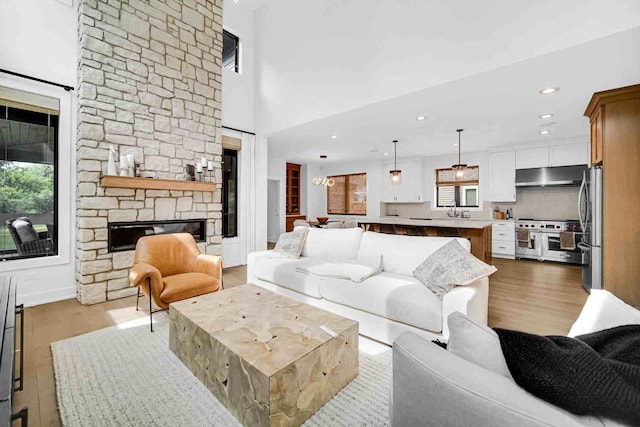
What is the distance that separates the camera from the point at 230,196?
214 inches

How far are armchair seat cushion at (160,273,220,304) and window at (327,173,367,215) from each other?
6.41 metres

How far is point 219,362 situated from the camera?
1677mm

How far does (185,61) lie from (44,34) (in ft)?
5.16

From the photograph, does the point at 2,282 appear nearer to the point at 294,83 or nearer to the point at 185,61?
the point at 185,61

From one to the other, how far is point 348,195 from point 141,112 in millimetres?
6514

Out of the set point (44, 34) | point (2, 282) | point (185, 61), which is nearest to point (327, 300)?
point (2, 282)

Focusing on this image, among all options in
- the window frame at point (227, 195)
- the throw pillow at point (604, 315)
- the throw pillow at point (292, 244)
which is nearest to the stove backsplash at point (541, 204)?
the throw pillow at point (292, 244)

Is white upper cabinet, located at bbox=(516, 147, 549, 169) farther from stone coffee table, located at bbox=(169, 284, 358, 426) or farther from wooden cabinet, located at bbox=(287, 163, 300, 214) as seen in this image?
stone coffee table, located at bbox=(169, 284, 358, 426)

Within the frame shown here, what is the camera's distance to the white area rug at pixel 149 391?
1.58 meters

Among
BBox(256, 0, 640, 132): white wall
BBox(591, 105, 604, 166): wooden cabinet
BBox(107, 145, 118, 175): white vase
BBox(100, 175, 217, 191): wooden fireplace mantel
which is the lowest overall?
BBox(100, 175, 217, 191): wooden fireplace mantel

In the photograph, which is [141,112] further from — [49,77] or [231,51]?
[231,51]

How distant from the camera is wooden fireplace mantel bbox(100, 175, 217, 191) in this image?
3461 mm

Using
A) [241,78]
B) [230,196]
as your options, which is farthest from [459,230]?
[241,78]

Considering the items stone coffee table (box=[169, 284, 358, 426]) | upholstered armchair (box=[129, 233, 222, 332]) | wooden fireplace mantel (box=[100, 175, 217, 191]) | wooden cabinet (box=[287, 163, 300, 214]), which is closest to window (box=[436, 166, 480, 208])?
wooden cabinet (box=[287, 163, 300, 214])
